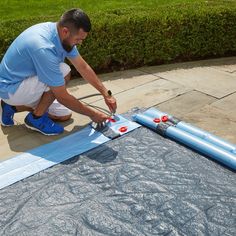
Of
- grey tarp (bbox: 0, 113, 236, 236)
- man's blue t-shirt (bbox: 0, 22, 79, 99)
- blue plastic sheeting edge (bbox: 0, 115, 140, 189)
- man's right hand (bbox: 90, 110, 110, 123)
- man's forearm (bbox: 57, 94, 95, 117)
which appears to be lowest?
grey tarp (bbox: 0, 113, 236, 236)

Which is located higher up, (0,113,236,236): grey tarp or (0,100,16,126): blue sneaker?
(0,100,16,126): blue sneaker

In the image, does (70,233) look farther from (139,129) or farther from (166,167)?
(139,129)

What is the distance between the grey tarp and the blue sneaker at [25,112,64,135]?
581 mm

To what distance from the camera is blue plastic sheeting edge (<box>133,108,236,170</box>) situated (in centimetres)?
305

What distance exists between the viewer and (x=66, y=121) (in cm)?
398

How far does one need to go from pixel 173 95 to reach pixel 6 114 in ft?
6.22

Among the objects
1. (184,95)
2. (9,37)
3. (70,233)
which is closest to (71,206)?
(70,233)

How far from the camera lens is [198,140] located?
323 cm

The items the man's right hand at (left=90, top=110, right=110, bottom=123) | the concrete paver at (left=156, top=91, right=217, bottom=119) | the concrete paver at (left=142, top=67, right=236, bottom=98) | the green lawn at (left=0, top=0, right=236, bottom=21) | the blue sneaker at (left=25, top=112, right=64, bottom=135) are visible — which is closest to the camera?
the man's right hand at (left=90, top=110, right=110, bottom=123)

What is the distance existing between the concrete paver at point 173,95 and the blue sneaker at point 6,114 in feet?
0.21

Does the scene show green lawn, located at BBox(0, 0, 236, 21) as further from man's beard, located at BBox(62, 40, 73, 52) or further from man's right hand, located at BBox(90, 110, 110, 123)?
man's right hand, located at BBox(90, 110, 110, 123)

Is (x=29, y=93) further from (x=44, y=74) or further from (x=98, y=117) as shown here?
(x=98, y=117)

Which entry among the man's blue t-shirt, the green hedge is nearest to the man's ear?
the man's blue t-shirt

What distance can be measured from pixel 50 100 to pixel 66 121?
0.43m
